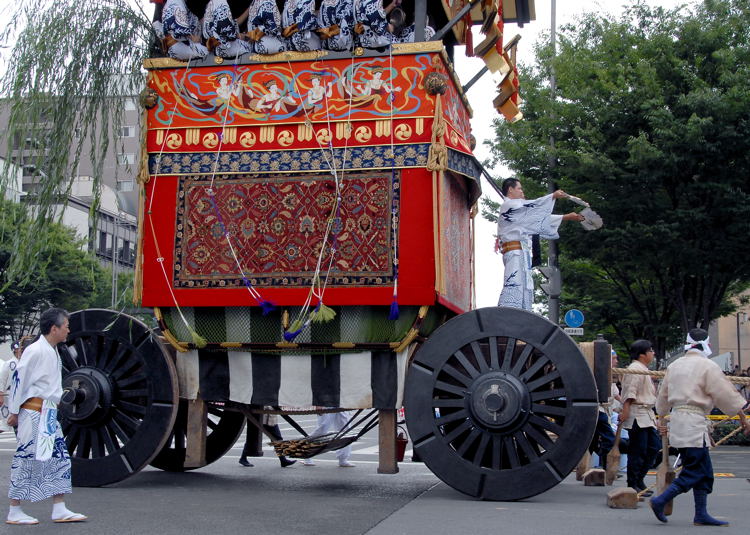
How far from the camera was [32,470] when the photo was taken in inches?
282

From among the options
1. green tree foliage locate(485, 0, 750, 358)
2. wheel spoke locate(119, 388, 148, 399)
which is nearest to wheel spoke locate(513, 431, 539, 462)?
wheel spoke locate(119, 388, 148, 399)

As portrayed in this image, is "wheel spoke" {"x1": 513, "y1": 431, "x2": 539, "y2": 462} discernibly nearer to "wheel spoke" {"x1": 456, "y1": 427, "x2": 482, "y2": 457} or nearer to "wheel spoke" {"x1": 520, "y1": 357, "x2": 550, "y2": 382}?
"wheel spoke" {"x1": 456, "y1": 427, "x2": 482, "y2": 457}

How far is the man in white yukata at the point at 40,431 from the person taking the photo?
281 inches

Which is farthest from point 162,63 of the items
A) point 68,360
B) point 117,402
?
point 117,402

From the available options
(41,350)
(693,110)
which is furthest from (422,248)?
(693,110)

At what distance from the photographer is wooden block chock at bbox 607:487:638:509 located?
28.6ft

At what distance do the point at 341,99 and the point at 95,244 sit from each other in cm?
336

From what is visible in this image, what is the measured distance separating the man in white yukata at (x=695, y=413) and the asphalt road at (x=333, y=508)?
262 mm

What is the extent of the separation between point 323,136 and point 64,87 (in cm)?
271

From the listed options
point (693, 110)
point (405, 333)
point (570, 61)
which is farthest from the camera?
point (570, 61)

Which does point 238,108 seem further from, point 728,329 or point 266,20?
point 728,329

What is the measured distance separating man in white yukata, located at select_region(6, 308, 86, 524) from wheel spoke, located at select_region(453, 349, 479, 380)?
3415 millimetres

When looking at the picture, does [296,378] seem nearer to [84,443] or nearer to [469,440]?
[469,440]

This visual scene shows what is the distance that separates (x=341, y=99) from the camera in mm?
9148
